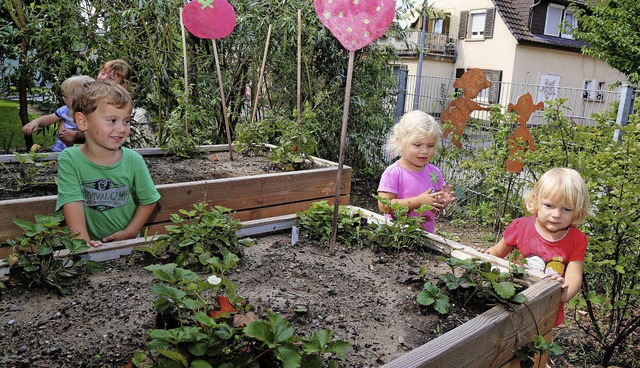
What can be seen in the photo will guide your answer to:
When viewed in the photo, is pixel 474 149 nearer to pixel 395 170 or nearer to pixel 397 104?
pixel 397 104

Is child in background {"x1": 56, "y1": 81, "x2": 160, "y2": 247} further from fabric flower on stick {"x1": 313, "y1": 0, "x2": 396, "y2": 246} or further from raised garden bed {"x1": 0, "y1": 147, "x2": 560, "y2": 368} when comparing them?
fabric flower on stick {"x1": 313, "y1": 0, "x2": 396, "y2": 246}

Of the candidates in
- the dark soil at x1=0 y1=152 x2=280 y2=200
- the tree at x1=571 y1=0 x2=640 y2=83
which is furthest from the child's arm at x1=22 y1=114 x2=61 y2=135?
the tree at x1=571 y1=0 x2=640 y2=83

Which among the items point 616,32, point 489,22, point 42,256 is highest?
point 489,22

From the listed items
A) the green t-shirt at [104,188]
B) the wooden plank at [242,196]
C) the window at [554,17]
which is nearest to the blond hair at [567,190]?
the wooden plank at [242,196]

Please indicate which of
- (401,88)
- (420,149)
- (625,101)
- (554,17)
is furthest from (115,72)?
(554,17)

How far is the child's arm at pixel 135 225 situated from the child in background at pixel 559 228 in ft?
5.91

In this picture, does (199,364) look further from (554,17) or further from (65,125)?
(554,17)

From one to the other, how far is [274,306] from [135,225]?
1.02 m

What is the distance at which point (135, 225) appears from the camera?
2.35 metres

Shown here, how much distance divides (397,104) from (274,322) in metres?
6.57

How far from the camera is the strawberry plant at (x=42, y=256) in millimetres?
1670

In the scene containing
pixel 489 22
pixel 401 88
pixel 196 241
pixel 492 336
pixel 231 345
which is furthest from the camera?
pixel 489 22

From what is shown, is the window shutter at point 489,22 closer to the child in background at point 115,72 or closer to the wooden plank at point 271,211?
the wooden plank at point 271,211

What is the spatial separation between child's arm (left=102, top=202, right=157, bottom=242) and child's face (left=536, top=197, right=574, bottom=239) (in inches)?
73.0
